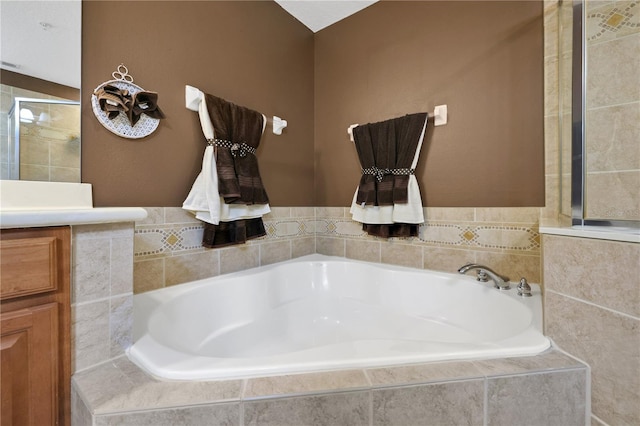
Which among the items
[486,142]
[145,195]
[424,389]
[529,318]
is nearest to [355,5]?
[486,142]

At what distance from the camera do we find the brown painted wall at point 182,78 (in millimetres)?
1087

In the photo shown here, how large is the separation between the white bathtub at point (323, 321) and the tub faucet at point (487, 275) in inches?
1.9

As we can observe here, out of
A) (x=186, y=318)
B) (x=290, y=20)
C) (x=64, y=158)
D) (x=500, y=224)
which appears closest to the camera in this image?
(x=64, y=158)

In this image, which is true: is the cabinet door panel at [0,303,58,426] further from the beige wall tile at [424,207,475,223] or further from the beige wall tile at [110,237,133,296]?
the beige wall tile at [424,207,475,223]

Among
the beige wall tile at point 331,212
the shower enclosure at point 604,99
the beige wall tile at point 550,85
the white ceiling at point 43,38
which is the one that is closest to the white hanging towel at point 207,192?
the white ceiling at point 43,38

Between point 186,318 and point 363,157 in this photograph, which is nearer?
point 186,318

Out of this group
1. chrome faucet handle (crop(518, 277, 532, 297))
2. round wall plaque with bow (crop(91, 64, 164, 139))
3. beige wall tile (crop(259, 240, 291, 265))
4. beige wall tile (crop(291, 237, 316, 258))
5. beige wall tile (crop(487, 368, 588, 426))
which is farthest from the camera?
beige wall tile (crop(291, 237, 316, 258))

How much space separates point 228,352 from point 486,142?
1.82m


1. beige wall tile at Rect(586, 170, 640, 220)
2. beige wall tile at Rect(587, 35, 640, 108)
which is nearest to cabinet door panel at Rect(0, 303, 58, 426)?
beige wall tile at Rect(586, 170, 640, 220)

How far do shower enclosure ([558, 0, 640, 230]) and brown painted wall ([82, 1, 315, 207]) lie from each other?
1597 millimetres

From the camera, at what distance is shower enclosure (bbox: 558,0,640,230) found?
1124 millimetres

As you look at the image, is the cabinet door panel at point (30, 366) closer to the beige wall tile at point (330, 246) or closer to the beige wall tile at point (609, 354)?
the beige wall tile at point (609, 354)

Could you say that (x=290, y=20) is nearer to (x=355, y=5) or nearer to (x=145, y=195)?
(x=355, y=5)

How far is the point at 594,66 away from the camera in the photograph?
3.86 ft
